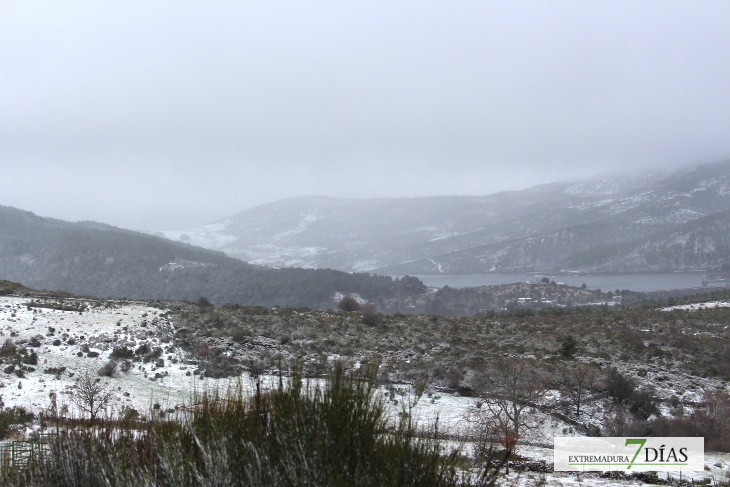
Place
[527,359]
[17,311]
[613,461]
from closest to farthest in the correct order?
1. [613,461]
2. [527,359]
3. [17,311]

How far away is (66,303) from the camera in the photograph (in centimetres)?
2953

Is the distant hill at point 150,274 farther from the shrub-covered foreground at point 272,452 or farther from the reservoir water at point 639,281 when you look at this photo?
the shrub-covered foreground at point 272,452

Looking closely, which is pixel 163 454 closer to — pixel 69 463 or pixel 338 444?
pixel 69 463

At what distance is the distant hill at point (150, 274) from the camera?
9400cm

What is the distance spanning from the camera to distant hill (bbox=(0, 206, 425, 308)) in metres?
94.0

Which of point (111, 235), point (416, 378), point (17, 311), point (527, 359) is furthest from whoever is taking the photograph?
point (111, 235)

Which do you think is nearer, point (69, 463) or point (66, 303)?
point (69, 463)

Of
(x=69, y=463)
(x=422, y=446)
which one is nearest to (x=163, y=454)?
(x=69, y=463)

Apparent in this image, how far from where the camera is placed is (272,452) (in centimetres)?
443

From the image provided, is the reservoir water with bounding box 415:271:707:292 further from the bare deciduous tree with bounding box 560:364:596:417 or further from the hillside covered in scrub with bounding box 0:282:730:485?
the bare deciduous tree with bounding box 560:364:596:417

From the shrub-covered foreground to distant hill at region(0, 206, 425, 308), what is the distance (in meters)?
82.3

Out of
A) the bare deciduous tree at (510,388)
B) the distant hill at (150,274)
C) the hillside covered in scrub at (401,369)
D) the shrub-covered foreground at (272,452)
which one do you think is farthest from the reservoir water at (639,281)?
the shrub-covered foreground at (272,452)

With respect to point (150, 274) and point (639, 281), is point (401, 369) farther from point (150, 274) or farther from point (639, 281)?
point (639, 281)

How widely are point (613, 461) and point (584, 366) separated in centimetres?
1113
